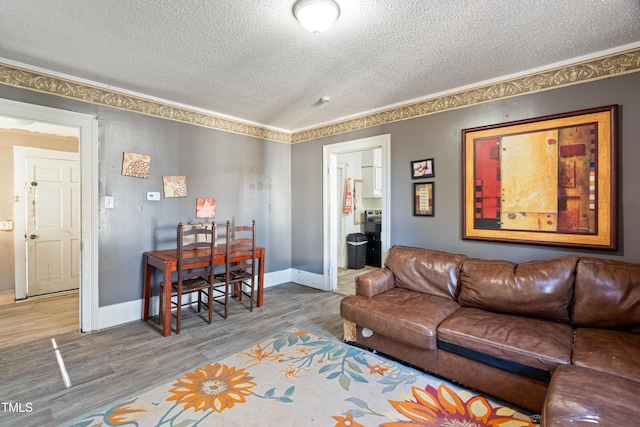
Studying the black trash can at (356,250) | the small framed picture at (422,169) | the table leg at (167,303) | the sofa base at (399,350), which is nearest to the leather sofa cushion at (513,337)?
the sofa base at (399,350)

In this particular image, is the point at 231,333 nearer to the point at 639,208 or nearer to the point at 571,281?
the point at 571,281

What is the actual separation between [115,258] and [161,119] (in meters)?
1.68

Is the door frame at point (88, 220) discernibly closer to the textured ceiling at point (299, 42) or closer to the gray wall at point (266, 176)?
the gray wall at point (266, 176)

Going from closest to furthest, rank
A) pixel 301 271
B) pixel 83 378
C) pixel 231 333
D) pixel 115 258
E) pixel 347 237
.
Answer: pixel 83 378 < pixel 231 333 < pixel 115 258 < pixel 301 271 < pixel 347 237

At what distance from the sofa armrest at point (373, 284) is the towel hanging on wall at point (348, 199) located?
3106 mm

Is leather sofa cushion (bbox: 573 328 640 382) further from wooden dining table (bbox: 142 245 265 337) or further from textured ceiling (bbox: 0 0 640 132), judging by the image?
wooden dining table (bbox: 142 245 265 337)

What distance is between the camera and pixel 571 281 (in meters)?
2.18

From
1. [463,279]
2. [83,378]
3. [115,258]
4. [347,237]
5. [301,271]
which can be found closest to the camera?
[83,378]

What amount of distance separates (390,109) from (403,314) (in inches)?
98.3

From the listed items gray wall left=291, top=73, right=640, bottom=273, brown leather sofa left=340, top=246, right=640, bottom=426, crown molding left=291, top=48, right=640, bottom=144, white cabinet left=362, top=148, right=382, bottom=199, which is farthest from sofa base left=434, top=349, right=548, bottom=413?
white cabinet left=362, top=148, right=382, bottom=199

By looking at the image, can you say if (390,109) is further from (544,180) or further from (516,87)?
(544,180)

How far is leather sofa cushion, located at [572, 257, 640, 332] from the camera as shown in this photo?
1954mm

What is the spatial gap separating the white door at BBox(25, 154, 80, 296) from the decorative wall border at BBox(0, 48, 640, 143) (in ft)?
7.09

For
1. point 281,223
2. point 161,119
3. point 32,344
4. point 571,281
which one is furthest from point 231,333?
point 571,281
